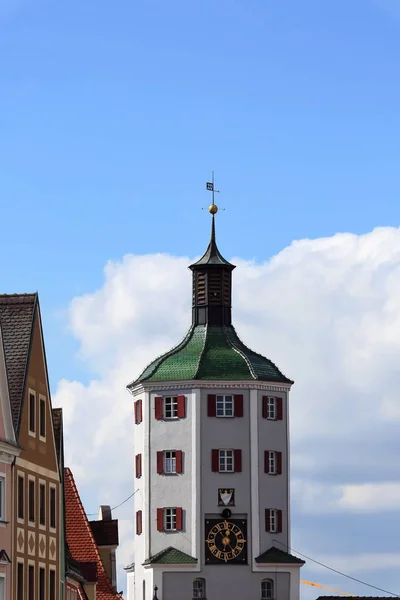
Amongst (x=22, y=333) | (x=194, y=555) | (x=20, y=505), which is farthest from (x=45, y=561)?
(x=194, y=555)

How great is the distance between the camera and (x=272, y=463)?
128 m

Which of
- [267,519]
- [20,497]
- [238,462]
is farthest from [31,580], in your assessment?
[267,519]

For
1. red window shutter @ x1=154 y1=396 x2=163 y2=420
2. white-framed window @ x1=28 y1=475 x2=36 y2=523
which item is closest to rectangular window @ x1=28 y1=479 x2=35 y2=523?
white-framed window @ x1=28 y1=475 x2=36 y2=523

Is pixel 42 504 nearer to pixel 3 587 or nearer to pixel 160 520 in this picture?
pixel 3 587

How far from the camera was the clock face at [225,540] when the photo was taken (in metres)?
126

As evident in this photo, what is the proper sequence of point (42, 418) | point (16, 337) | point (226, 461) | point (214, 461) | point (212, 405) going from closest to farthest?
point (16, 337) → point (42, 418) → point (214, 461) → point (226, 461) → point (212, 405)

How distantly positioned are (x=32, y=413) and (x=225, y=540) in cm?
6308

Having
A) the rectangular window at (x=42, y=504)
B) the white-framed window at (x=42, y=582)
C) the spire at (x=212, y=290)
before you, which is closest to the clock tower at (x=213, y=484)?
the spire at (x=212, y=290)

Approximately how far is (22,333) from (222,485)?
62.7 meters

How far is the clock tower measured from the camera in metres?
125

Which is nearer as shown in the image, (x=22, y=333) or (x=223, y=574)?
(x=22, y=333)

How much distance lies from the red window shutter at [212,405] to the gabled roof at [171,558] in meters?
9.90

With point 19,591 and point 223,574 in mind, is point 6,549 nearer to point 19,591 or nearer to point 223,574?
point 19,591

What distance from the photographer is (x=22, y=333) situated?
2554 inches
